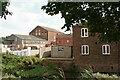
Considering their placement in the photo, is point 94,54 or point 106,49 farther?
point 94,54

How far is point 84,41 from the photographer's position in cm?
2345

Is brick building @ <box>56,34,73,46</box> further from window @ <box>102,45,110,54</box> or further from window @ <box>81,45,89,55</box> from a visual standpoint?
window @ <box>102,45,110,54</box>

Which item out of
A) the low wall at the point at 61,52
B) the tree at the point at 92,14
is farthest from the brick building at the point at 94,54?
the tree at the point at 92,14

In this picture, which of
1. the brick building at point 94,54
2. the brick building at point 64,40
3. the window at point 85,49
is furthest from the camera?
the brick building at point 64,40

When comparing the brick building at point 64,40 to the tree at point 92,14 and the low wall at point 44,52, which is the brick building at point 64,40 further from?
the tree at point 92,14

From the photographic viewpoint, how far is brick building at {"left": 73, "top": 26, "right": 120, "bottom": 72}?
22188 mm

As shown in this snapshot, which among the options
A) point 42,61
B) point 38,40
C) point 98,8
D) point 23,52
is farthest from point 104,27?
point 38,40

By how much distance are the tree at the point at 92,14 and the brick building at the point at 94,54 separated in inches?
639

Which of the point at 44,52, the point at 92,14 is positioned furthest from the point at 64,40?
the point at 92,14

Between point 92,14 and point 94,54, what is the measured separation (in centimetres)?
1803

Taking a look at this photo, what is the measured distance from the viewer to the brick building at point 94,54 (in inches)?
874

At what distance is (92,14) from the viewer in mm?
5246

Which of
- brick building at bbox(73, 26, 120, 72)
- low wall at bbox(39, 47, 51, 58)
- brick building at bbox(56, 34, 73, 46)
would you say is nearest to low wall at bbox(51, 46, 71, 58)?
low wall at bbox(39, 47, 51, 58)

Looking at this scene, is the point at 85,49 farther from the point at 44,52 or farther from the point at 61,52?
the point at 44,52
